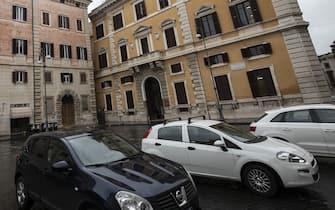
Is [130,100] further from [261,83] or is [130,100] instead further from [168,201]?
[168,201]

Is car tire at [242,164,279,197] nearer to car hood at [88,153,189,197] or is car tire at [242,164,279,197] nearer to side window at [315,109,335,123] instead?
car hood at [88,153,189,197]

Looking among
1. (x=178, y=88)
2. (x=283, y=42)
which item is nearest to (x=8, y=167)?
(x=178, y=88)

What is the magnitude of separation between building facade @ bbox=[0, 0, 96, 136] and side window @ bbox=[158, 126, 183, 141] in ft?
69.5

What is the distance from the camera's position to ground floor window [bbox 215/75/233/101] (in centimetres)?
1767

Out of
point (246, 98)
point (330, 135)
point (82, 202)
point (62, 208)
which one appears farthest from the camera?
point (246, 98)

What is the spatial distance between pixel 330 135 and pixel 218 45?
1418 cm

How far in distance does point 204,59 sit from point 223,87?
131 inches

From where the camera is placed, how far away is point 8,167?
8.61 m

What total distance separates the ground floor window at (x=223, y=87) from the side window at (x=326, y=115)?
39.0ft

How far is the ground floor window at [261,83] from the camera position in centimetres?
1573

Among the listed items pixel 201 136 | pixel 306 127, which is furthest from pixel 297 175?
pixel 306 127

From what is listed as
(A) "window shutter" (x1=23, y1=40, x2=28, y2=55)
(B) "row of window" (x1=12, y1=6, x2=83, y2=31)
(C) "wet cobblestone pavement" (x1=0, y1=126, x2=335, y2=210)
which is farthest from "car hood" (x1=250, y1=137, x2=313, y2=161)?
(B) "row of window" (x1=12, y1=6, x2=83, y2=31)

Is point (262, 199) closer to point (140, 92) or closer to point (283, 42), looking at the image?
point (283, 42)

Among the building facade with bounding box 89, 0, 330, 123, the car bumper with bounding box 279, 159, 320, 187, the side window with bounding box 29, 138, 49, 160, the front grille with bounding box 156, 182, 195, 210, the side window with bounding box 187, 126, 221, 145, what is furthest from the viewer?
the building facade with bounding box 89, 0, 330, 123
